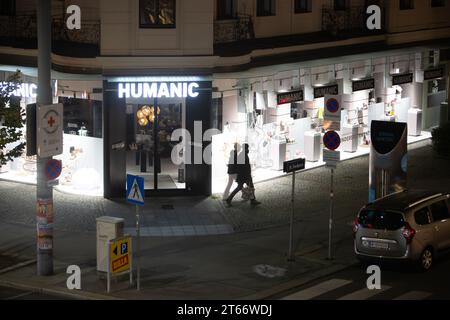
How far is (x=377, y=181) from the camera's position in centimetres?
2369

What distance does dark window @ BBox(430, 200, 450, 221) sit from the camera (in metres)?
19.8

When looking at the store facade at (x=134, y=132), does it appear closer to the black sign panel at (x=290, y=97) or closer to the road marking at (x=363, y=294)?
the black sign panel at (x=290, y=97)

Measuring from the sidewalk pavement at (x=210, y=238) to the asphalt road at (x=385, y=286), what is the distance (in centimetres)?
40

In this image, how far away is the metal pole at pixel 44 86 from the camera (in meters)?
18.4

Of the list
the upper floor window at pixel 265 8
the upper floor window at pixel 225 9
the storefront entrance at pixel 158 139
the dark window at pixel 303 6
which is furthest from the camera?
the dark window at pixel 303 6

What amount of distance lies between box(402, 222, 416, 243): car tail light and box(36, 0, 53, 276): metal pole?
7.06 metres

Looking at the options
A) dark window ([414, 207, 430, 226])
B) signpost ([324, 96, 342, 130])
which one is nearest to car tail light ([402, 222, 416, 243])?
dark window ([414, 207, 430, 226])

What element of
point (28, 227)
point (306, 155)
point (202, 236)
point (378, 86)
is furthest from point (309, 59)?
point (28, 227)

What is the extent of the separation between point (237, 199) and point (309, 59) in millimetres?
5872

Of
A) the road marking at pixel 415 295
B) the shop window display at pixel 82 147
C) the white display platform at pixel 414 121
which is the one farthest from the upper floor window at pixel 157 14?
the white display platform at pixel 414 121

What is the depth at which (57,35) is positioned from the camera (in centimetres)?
2634

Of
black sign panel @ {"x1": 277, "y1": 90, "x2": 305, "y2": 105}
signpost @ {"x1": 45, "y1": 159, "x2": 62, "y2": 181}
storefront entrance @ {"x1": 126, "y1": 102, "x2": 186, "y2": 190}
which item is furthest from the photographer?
black sign panel @ {"x1": 277, "y1": 90, "x2": 305, "y2": 105}

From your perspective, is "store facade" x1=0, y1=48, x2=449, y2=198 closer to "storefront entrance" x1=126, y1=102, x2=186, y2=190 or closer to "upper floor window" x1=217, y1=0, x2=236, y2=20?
"storefront entrance" x1=126, y1=102, x2=186, y2=190
